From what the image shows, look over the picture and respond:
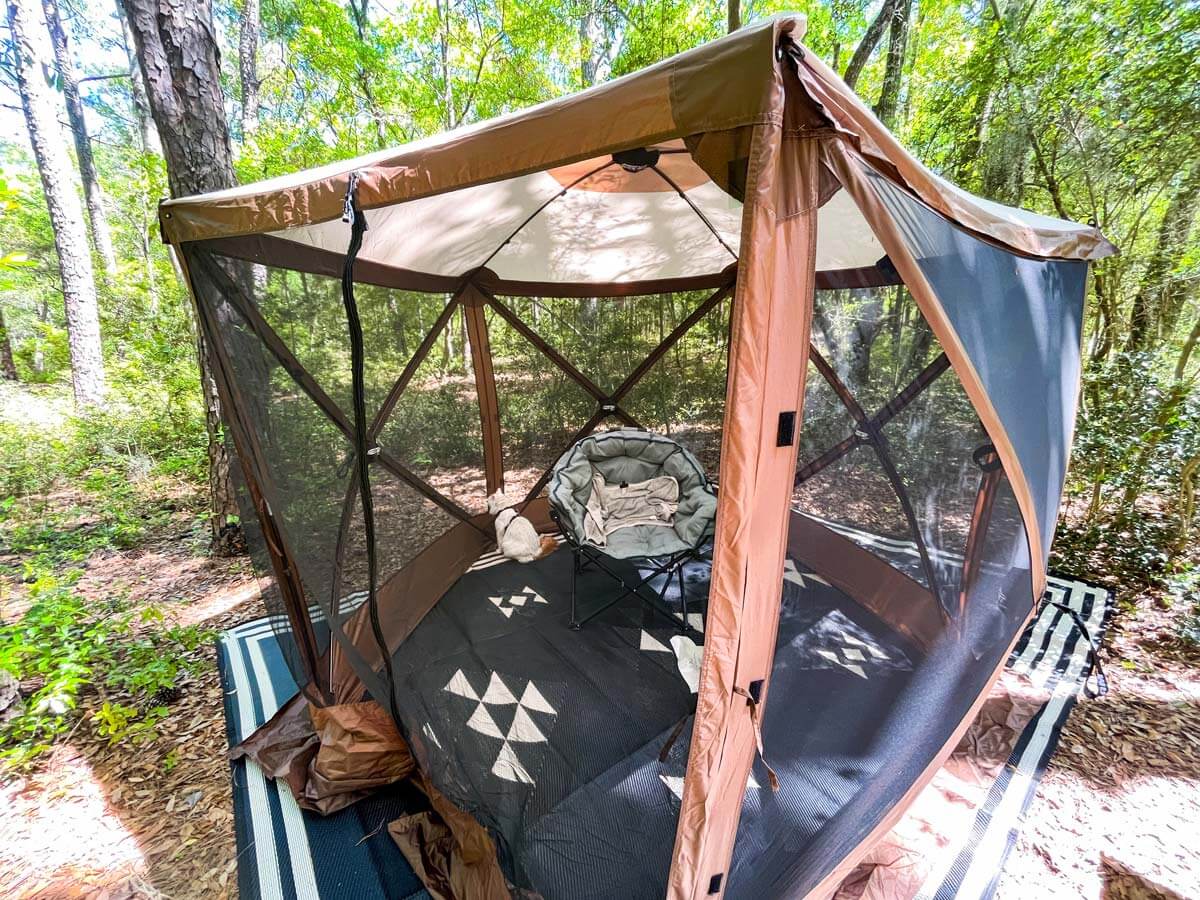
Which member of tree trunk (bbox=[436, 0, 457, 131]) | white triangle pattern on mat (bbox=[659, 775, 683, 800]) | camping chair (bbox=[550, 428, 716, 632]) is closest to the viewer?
white triangle pattern on mat (bbox=[659, 775, 683, 800])

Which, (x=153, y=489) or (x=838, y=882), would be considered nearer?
(x=838, y=882)

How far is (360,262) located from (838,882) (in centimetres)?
252

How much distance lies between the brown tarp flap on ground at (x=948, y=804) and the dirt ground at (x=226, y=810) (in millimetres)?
134

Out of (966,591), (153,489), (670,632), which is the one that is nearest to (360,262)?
(670,632)

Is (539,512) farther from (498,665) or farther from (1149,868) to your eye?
(1149,868)

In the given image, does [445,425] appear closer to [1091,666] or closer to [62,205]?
[1091,666]

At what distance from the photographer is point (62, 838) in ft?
5.07

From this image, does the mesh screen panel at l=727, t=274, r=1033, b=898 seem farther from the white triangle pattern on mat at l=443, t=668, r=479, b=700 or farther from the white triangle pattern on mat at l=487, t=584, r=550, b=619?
the white triangle pattern on mat at l=487, t=584, r=550, b=619

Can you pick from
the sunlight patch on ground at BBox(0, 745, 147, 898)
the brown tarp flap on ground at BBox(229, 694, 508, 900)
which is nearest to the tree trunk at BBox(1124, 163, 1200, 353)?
the brown tarp flap on ground at BBox(229, 694, 508, 900)

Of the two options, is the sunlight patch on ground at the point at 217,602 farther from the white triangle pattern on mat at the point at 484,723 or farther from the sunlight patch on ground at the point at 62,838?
the white triangle pattern on mat at the point at 484,723

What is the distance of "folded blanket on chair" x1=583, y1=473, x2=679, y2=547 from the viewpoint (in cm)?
275

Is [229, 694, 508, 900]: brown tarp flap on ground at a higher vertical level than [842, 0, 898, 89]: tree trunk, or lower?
lower

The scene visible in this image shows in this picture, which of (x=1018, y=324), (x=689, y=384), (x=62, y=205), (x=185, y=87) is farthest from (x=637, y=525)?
(x=62, y=205)

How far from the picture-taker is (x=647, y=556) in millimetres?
2410
